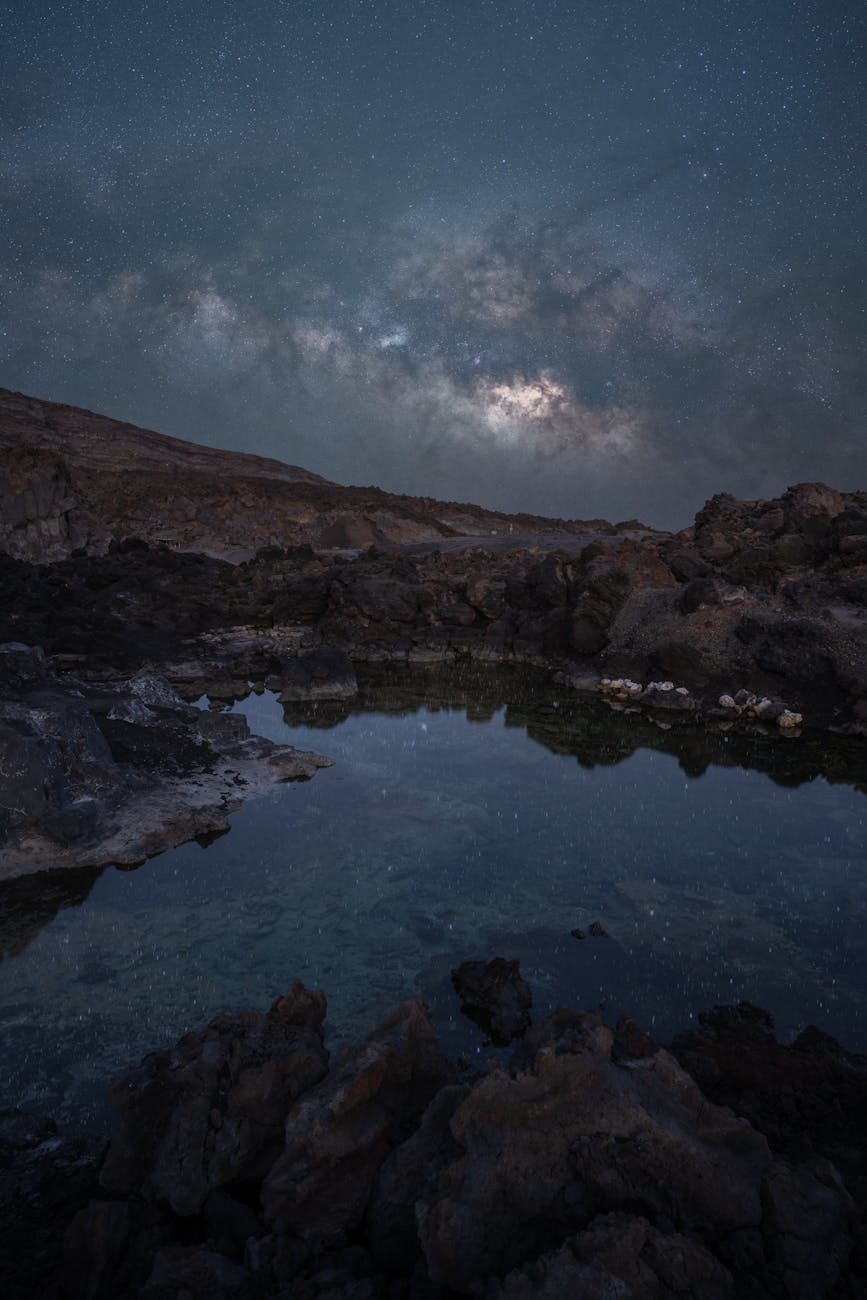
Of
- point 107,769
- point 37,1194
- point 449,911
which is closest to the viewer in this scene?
point 37,1194

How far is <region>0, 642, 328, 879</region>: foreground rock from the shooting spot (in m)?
8.25

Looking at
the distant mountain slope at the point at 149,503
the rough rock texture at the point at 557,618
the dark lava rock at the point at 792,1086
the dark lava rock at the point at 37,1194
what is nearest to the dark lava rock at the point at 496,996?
the dark lava rock at the point at 792,1086

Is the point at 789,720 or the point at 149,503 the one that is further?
the point at 149,503

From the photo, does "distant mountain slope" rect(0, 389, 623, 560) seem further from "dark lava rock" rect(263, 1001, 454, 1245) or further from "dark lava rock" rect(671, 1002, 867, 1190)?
"dark lava rock" rect(671, 1002, 867, 1190)

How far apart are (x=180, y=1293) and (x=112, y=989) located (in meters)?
3.62

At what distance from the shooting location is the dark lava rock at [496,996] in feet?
18.3

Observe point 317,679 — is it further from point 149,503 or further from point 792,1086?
point 149,503

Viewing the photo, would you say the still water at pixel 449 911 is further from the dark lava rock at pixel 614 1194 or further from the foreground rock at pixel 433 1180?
the dark lava rock at pixel 614 1194

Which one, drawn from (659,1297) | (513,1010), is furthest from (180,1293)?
(513,1010)

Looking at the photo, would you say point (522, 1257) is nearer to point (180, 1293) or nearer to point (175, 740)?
point (180, 1293)

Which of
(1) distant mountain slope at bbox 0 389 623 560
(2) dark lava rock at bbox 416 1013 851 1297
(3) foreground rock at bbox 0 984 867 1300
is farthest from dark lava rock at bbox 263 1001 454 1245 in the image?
(1) distant mountain slope at bbox 0 389 623 560

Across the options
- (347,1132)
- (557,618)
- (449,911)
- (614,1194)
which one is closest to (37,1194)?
(347,1132)

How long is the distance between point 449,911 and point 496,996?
5.80 feet

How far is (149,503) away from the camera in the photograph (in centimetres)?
5969
